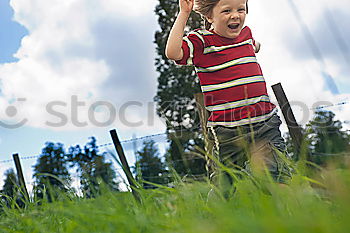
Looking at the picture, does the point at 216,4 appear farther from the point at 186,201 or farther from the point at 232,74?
the point at 186,201

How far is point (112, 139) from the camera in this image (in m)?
6.36

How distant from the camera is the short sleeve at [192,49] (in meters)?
3.03

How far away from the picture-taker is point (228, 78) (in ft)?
10.0

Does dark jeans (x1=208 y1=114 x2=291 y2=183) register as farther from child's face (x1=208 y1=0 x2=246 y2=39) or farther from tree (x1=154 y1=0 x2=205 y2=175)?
tree (x1=154 y1=0 x2=205 y2=175)

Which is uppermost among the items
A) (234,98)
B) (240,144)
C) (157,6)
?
(157,6)

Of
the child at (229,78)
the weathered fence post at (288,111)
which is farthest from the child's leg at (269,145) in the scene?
the weathered fence post at (288,111)

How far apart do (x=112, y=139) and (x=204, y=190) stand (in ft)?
14.9

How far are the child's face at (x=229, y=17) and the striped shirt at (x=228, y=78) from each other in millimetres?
74

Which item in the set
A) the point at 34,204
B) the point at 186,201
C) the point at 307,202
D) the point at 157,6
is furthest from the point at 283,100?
the point at 157,6

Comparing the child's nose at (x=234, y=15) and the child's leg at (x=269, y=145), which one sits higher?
the child's nose at (x=234, y=15)

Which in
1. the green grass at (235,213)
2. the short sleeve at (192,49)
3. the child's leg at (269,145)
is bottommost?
the green grass at (235,213)

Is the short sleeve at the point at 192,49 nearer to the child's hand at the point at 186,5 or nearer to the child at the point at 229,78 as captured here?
the child at the point at 229,78

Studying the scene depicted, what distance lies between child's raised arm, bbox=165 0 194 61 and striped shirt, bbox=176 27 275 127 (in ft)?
0.28

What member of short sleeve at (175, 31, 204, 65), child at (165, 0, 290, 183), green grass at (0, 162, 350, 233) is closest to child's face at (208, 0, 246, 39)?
child at (165, 0, 290, 183)
